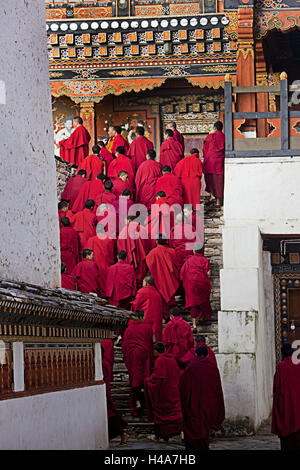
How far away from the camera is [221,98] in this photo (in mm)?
19766

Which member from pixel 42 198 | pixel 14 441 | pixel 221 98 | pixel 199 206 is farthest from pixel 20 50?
pixel 221 98

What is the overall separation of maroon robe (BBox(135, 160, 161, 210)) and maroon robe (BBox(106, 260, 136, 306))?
7.37 feet

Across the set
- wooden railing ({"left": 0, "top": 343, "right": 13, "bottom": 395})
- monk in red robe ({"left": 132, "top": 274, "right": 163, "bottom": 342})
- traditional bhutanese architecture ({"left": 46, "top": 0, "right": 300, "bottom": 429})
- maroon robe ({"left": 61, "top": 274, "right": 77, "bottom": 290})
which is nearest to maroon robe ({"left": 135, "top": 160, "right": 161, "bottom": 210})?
traditional bhutanese architecture ({"left": 46, "top": 0, "right": 300, "bottom": 429})

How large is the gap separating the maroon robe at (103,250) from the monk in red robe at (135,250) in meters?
0.19

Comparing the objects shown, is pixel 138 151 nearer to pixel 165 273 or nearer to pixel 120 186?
pixel 120 186

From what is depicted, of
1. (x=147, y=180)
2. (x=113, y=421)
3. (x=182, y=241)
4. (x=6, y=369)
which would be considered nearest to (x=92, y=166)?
(x=147, y=180)

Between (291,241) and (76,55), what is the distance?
605 centimetres

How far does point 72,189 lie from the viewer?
1653cm

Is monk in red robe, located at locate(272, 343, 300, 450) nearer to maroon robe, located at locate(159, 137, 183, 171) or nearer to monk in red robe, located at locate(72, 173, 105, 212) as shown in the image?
monk in red robe, located at locate(72, 173, 105, 212)

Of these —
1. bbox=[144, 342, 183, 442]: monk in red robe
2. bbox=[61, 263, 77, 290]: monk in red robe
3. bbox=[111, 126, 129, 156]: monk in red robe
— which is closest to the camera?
bbox=[144, 342, 183, 442]: monk in red robe

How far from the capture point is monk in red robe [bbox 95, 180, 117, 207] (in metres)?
15.4

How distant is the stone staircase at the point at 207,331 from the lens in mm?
11977

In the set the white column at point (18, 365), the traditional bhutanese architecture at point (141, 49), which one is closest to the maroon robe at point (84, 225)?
the traditional bhutanese architecture at point (141, 49)
